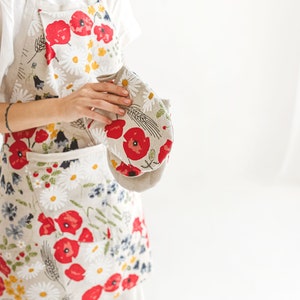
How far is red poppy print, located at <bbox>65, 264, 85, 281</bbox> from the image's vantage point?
0.88m

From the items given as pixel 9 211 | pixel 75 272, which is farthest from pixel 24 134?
pixel 75 272

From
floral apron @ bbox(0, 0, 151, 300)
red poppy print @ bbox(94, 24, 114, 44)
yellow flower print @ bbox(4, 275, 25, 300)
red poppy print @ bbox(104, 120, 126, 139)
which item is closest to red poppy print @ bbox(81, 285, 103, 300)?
floral apron @ bbox(0, 0, 151, 300)

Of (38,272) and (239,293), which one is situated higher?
(38,272)

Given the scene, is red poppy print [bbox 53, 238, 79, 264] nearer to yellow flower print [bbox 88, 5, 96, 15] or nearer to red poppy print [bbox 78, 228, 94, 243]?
red poppy print [bbox 78, 228, 94, 243]

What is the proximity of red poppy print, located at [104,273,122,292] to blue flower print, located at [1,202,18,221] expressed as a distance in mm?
199

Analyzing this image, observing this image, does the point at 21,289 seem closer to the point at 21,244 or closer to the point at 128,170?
the point at 21,244

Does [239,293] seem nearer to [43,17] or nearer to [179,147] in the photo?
[179,147]

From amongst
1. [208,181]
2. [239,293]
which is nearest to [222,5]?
[208,181]

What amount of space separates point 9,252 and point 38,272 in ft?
0.19

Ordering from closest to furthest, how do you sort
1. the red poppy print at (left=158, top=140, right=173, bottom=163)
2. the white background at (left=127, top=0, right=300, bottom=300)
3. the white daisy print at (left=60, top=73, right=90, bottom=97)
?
the red poppy print at (left=158, top=140, right=173, bottom=163) → the white daisy print at (left=60, top=73, right=90, bottom=97) → the white background at (left=127, top=0, right=300, bottom=300)

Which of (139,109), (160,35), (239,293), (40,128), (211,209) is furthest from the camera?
(211,209)

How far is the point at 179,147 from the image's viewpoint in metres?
1.89

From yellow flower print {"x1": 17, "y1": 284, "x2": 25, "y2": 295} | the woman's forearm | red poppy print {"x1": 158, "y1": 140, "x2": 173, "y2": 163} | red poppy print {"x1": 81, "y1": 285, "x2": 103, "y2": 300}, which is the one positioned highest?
the woman's forearm

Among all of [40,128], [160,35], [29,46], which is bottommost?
[40,128]
